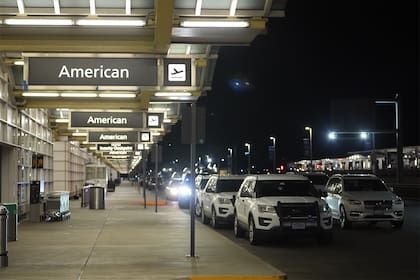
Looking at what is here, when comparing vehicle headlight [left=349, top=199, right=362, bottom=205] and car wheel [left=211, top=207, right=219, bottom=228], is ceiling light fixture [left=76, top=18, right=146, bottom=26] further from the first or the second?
vehicle headlight [left=349, top=199, right=362, bottom=205]

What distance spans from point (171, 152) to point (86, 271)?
142 metres

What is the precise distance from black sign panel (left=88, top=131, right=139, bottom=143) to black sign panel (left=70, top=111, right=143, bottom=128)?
6.63 m

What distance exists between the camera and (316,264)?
1348 cm

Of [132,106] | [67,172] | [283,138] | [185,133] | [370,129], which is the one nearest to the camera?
[185,133]

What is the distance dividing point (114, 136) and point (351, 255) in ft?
58.2

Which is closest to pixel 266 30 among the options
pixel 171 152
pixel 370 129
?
pixel 370 129

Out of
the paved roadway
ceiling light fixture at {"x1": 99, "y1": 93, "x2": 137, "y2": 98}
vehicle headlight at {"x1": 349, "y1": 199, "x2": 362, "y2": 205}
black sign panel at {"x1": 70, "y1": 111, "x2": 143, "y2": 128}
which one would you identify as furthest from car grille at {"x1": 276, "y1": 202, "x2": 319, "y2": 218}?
black sign panel at {"x1": 70, "y1": 111, "x2": 143, "y2": 128}

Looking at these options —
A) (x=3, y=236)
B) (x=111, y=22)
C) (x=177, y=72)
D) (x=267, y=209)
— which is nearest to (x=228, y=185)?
(x=267, y=209)

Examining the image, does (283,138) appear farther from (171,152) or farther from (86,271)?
(86,271)

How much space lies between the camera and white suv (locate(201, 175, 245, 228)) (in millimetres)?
22234

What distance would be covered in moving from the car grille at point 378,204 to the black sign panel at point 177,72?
31.0ft

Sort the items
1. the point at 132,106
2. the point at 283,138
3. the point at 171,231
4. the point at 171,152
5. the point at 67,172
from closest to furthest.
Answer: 1. the point at 171,231
2. the point at 132,106
3. the point at 67,172
4. the point at 283,138
5. the point at 171,152

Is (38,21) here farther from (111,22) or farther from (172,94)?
(172,94)

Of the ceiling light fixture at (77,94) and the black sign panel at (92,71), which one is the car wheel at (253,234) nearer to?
the black sign panel at (92,71)
